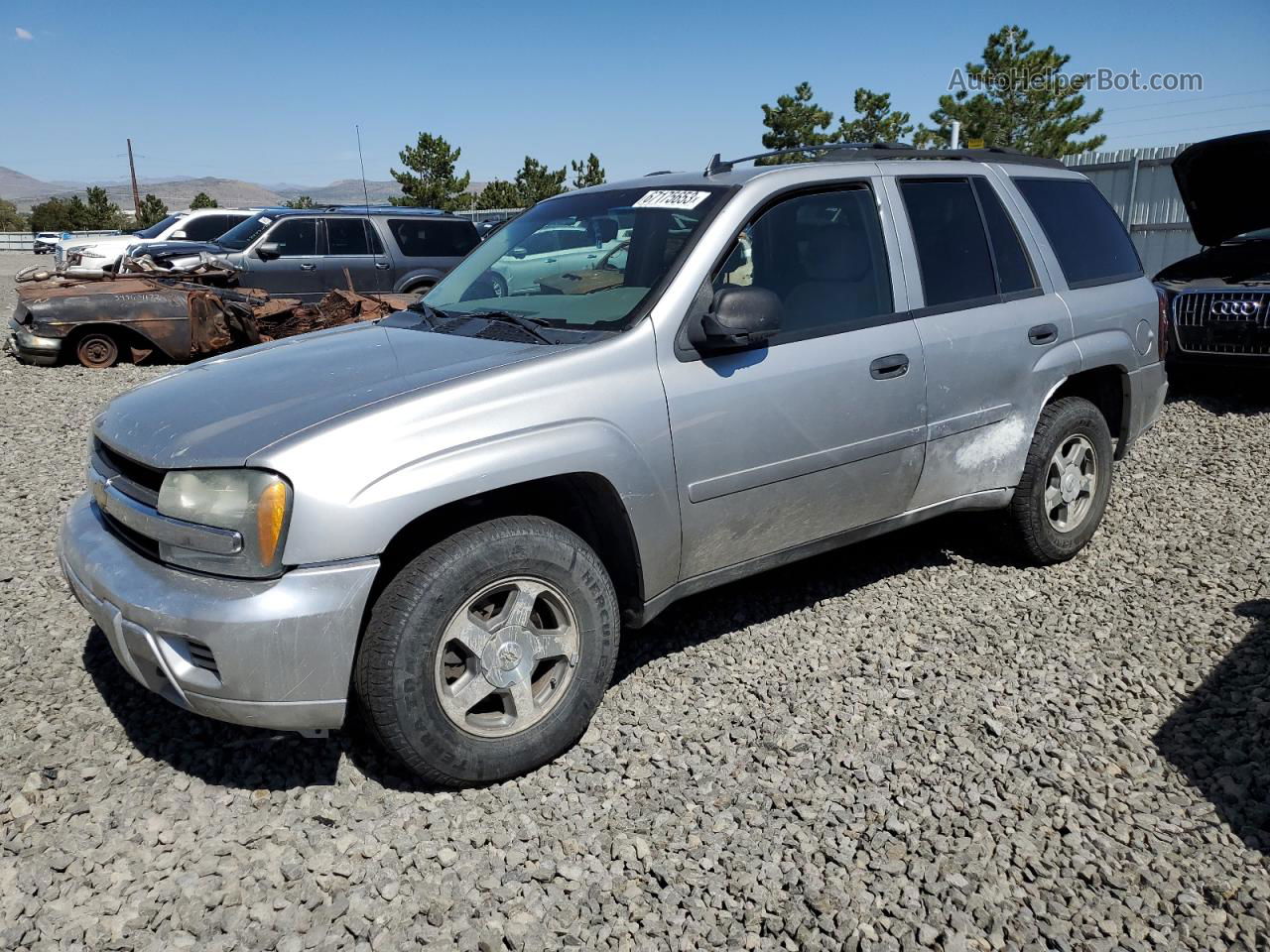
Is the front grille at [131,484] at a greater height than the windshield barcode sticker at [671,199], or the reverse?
the windshield barcode sticker at [671,199]

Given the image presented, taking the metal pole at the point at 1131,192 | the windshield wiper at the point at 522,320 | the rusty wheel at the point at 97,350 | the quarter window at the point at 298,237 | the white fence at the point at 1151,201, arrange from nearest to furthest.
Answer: the windshield wiper at the point at 522,320
the rusty wheel at the point at 97,350
the quarter window at the point at 298,237
the white fence at the point at 1151,201
the metal pole at the point at 1131,192

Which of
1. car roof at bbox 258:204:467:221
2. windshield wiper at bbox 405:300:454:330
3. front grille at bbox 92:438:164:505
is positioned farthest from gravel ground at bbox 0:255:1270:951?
car roof at bbox 258:204:467:221

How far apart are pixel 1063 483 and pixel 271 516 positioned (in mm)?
3700

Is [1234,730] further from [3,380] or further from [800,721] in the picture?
[3,380]

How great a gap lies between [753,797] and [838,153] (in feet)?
8.68

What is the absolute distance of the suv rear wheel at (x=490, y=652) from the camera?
2781 millimetres

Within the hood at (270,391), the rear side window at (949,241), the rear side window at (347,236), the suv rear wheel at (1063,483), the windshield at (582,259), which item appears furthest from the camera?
the rear side window at (347,236)

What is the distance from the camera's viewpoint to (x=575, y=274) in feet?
12.3

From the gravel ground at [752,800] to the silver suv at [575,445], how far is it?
1.22 ft

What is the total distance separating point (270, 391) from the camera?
3.13 metres

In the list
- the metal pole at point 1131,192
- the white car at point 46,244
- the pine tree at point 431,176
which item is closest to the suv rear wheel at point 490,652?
the metal pole at point 1131,192

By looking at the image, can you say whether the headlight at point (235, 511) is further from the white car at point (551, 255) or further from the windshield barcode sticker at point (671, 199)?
the windshield barcode sticker at point (671, 199)

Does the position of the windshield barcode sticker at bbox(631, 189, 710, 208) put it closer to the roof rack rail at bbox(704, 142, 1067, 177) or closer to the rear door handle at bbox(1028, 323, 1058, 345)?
the roof rack rail at bbox(704, 142, 1067, 177)

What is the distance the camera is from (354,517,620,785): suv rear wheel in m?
2.78
